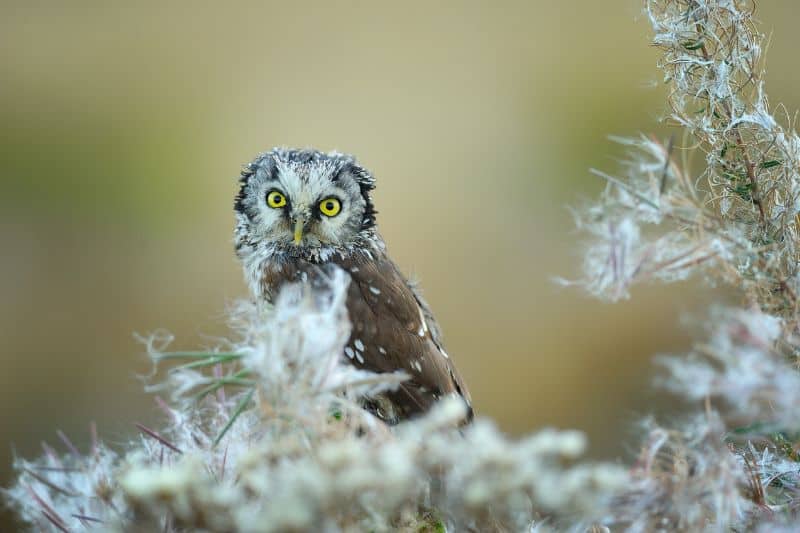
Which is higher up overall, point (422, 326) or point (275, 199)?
point (275, 199)

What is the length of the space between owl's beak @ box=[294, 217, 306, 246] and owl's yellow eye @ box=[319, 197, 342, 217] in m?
0.10

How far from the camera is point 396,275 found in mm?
2637

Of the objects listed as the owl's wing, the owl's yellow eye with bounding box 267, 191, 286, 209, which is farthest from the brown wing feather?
the owl's yellow eye with bounding box 267, 191, 286, 209

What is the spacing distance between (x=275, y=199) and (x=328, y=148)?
12.5 feet

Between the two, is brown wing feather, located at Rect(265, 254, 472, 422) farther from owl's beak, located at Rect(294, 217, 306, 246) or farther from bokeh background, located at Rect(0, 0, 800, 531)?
bokeh background, located at Rect(0, 0, 800, 531)

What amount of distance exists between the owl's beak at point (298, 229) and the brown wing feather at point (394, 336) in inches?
3.3

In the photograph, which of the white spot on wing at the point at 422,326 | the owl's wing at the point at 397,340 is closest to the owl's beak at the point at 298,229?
the owl's wing at the point at 397,340

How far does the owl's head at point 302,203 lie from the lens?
2539mm

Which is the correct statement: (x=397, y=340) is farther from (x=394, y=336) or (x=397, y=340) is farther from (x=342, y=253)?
(x=342, y=253)

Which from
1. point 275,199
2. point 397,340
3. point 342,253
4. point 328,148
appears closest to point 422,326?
point 397,340

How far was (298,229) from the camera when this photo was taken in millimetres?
2480

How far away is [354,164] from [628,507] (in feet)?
5.80

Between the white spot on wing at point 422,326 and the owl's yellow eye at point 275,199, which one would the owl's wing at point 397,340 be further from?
the owl's yellow eye at point 275,199

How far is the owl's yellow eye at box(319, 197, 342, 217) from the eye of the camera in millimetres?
2586
